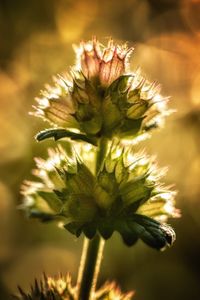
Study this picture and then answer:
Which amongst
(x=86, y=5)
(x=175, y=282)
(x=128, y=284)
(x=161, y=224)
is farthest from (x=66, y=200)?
(x=86, y=5)

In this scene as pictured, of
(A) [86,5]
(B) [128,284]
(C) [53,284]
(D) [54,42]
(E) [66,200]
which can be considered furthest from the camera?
(A) [86,5]

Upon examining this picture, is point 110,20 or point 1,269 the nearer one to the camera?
point 1,269

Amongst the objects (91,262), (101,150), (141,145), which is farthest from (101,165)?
(141,145)

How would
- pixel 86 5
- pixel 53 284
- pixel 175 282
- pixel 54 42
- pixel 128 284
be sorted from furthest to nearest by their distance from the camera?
pixel 86 5
pixel 54 42
pixel 175 282
pixel 128 284
pixel 53 284

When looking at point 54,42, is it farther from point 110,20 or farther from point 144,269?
point 144,269

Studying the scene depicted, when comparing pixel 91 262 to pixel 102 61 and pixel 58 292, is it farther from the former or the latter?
pixel 102 61

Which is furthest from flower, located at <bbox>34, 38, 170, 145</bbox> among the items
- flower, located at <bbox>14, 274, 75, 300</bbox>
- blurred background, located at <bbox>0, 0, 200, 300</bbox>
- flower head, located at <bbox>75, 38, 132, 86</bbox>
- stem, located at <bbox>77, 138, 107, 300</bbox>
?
blurred background, located at <bbox>0, 0, 200, 300</bbox>

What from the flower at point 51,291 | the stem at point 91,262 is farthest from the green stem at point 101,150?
the flower at point 51,291

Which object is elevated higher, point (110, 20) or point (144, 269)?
point (110, 20)
